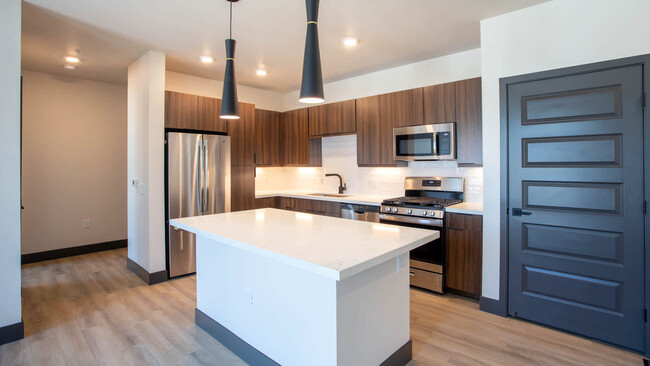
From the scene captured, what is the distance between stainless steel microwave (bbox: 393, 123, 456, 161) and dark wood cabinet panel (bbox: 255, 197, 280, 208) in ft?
6.75

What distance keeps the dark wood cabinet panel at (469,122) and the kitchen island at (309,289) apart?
65.6 inches

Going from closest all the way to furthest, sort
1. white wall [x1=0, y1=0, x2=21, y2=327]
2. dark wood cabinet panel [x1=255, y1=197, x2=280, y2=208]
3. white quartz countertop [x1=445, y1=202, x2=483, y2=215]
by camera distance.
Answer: white wall [x1=0, y1=0, x2=21, y2=327] → white quartz countertop [x1=445, y1=202, x2=483, y2=215] → dark wood cabinet panel [x1=255, y1=197, x2=280, y2=208]

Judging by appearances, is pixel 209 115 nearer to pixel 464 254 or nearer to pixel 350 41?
pixel 350 41

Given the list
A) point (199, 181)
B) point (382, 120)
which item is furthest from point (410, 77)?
point (199, 181)

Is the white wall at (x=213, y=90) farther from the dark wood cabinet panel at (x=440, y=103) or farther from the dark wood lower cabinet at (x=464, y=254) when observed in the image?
the dark wood lower cabinet at (x=464, y=254)

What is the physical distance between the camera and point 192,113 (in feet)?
13.3

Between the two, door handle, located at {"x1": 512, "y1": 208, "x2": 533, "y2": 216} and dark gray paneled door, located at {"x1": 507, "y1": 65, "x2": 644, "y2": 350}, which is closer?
dark gray paneled door, located at {"x1": 507, "y1": 65, "x2": 644, "y2": 350}

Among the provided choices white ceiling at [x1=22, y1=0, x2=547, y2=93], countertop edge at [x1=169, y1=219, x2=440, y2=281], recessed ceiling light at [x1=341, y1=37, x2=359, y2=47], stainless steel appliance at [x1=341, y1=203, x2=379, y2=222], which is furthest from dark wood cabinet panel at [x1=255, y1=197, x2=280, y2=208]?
countertop edge at [x1=169, y1=219, x2=440, y2=281]

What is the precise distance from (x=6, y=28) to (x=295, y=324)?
3.01 metres

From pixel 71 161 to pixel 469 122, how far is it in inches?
215

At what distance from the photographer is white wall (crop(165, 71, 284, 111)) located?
4.49 m

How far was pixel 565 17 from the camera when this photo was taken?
8.25 feet

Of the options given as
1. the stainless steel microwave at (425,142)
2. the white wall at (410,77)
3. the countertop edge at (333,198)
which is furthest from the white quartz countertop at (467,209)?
the white wall at (410,77)

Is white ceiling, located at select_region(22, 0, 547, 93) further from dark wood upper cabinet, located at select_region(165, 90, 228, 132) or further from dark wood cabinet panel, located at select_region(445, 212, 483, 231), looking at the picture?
dark wood cabinet panel, located at select_region(445, 212, 483, 231)
